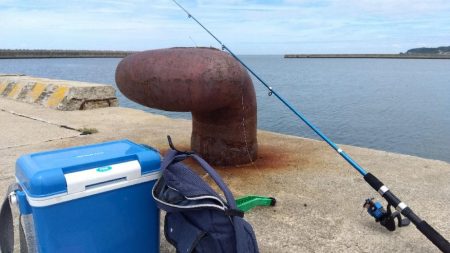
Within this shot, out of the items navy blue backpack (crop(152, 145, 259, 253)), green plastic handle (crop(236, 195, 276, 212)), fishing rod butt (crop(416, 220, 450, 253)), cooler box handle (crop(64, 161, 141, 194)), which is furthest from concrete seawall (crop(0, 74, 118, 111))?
fishing rod butt (crop(416, 220, 450, 253))

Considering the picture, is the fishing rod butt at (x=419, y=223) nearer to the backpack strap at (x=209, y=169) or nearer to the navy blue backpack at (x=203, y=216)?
the navy blue backpack at (x=203, y=216)

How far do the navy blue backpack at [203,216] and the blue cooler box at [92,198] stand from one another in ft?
0.48

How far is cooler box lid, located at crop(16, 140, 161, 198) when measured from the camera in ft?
5.69

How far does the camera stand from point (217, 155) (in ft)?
13.4

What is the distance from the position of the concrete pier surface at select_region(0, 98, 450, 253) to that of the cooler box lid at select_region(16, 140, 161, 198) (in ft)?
2.62

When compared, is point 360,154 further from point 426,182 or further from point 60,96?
point 60,96

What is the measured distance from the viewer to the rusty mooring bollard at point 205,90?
11.4ft

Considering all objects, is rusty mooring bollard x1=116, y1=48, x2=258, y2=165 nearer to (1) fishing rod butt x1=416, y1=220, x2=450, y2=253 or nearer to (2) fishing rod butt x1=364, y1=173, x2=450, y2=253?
(2) fishing rod butt x1=364, y1=173, x2=450, y2=253

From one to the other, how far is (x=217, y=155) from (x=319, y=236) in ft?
5.34

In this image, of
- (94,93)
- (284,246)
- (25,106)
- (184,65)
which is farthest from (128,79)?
(25,106)

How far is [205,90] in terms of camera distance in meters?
3.48

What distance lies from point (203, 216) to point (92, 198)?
0.53 m

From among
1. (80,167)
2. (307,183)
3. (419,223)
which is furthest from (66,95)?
(419,223)

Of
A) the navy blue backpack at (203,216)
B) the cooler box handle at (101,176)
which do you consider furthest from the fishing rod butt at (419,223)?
the cooler box handle at (101,176)
